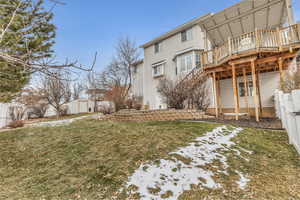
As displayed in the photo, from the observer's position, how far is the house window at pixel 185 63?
41.8 ft

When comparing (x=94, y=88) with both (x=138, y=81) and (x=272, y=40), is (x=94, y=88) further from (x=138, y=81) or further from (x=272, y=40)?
(x=272, y=40)

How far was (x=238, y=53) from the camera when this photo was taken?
733 cm

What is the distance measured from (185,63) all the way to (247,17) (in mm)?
5263

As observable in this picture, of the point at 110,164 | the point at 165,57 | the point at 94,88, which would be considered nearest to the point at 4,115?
the point at 94,88

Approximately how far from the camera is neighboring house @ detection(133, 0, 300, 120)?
706cm

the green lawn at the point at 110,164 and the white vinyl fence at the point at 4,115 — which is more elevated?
the white vinyl fence at the point at 4,115

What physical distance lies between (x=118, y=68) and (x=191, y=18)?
37.7 ft

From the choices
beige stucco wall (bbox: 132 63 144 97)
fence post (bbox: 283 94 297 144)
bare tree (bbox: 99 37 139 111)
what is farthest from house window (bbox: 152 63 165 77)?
fence post (bbox: 283 94 297 144)

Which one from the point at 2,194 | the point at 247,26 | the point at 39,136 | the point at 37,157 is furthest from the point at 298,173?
the point at 247,26

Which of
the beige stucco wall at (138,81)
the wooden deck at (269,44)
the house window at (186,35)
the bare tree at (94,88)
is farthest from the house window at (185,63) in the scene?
the bare tree at (94,88)

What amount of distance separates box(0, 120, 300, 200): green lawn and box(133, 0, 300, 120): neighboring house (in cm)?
384

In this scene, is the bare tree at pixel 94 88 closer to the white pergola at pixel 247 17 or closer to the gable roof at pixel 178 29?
the gable roof at pixel 178 29

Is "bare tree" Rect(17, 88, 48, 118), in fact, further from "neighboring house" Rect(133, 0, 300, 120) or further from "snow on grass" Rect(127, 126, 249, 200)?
"snow on grass" Rect(127, 126, 249, 200)

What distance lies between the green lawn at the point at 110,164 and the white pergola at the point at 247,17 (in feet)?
21.6
